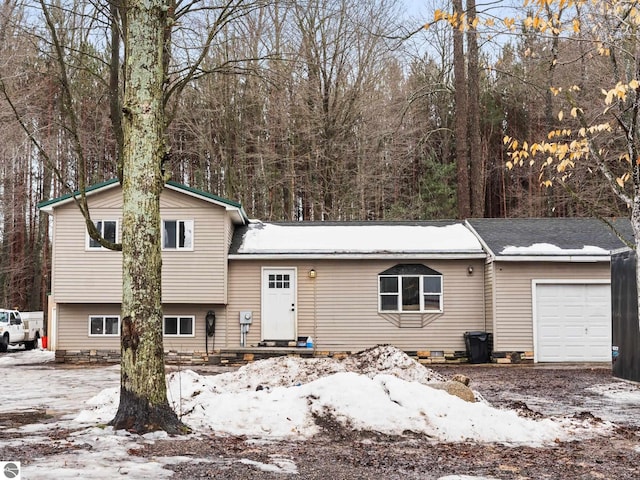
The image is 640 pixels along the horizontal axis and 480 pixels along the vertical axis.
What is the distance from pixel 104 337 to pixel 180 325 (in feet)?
6.44

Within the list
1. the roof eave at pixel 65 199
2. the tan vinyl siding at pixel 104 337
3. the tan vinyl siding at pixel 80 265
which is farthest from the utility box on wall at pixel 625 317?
the roof eave at pixel 65 199

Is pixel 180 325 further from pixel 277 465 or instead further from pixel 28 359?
pixel 277 465

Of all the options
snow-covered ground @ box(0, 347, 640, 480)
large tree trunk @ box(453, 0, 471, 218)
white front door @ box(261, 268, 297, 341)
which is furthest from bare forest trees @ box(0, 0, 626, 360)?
snow-covered ground @ box(0, 347, 640, 480)

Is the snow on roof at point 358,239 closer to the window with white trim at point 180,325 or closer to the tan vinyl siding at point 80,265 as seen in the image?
the window with white trim at point 180,325

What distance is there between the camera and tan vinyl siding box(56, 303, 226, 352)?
59.9 feet

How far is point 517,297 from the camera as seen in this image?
1773 centimetres

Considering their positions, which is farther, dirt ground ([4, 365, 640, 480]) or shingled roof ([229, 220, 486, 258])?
shingled roof ([229, 220, 486, 258])

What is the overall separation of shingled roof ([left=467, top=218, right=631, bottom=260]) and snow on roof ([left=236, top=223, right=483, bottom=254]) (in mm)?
516

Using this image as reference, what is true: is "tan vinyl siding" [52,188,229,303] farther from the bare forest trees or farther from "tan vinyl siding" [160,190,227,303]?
the bare forest trees

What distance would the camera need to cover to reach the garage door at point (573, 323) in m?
17.7

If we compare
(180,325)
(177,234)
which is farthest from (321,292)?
(177,234)

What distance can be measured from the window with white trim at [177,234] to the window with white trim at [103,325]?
2.34m

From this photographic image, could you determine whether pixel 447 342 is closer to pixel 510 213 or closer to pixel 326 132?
pixel 326 132

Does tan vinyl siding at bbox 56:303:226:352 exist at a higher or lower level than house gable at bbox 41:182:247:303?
lower
